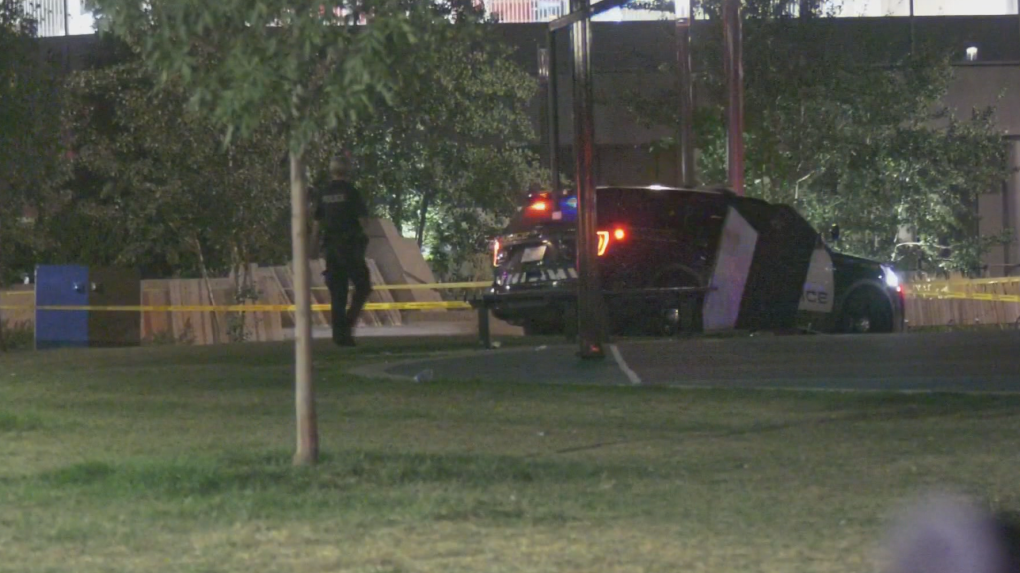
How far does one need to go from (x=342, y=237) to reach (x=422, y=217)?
21818mm

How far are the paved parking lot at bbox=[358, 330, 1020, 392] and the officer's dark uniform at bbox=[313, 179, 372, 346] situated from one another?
2.58 ft

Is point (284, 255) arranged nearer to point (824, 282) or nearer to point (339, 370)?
point (824, 282)

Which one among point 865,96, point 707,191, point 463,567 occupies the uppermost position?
point 865,96


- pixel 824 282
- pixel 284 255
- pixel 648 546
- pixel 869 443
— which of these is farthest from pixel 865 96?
pixel 648 546

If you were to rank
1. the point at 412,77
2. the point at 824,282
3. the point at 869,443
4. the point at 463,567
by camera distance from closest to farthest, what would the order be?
the point at 463,567
the point at 412,77
the point at 869,443
the point at 824,282

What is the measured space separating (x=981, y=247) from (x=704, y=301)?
20571mm

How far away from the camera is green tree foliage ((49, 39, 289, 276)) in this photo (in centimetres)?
2484

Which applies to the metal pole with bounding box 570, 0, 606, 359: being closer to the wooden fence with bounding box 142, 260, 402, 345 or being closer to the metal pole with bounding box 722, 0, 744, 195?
the metal pole with bounding box 722, 0, 744, 195

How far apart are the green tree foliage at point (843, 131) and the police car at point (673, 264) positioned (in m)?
13.9

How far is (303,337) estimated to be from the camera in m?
7.55

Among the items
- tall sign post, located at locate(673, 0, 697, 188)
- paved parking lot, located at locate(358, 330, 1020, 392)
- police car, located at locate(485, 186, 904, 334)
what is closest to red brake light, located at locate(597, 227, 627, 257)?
police car, located at locate(485, 186, 904, 334)

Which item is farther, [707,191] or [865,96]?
[865,96]

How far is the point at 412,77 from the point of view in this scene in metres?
7.61

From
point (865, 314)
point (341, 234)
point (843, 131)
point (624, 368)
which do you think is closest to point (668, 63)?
point (843, 131)
